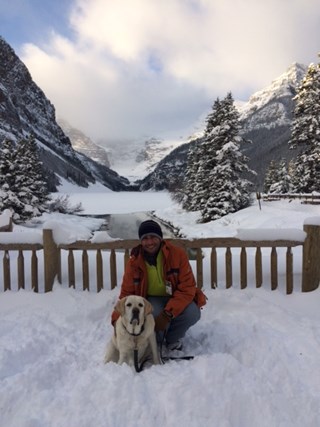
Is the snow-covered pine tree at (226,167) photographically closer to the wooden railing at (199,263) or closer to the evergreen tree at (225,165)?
the evergreen tree at (225,165)

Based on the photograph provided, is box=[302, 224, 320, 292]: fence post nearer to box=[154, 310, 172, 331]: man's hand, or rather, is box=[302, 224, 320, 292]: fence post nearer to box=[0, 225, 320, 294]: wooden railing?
box=[0, 225, 320, 294]: wooden railing

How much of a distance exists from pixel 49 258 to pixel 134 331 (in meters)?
2.64

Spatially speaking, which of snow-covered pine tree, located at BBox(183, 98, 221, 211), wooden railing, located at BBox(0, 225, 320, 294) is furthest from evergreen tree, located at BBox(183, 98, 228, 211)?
wooden railing, located at BBox(0, 225, 320, 294)

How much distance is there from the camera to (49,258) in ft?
19.1

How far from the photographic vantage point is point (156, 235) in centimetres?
419

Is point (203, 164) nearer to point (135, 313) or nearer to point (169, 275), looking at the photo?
point (169, 275)

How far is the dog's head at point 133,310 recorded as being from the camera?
3664mm

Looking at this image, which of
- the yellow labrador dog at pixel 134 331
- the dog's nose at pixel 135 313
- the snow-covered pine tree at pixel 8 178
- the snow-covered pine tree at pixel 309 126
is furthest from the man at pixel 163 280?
the snow-covered pine tree at pixel 309 126

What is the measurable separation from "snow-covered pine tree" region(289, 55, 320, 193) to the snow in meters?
22.1

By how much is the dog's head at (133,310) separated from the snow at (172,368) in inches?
17.5

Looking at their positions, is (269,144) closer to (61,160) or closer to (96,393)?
(61,160)

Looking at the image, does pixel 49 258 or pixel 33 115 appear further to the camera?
pixel 33 115

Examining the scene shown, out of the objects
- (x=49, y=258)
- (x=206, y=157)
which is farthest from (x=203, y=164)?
(x=49, y=258)

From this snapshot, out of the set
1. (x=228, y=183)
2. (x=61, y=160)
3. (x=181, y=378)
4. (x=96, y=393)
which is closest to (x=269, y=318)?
(x=181, y=378)
